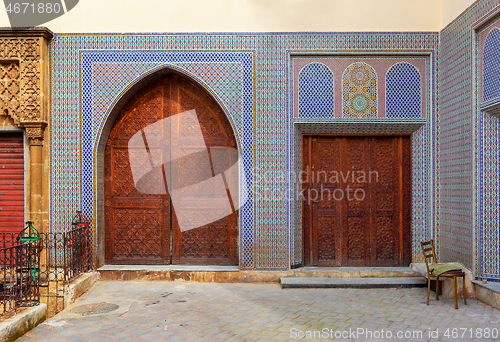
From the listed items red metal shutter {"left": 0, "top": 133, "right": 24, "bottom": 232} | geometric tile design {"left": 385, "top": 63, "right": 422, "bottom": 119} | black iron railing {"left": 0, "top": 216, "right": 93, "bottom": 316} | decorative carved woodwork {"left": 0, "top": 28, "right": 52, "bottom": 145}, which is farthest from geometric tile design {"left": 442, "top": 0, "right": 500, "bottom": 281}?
red metal shutter {"left": 0, "top": 133, "right": 24, "bottom": 232}

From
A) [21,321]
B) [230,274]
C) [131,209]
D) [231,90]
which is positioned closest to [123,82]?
[231,90]

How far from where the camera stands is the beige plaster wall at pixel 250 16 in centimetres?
680

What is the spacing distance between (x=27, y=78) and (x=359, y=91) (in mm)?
5575

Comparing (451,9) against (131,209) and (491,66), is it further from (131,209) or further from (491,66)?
(131,209)

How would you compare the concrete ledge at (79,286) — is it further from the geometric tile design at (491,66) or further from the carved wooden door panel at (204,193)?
the geometric tile design at (491,66)

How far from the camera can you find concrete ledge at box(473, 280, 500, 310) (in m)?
5.20

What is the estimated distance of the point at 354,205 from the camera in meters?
7.06

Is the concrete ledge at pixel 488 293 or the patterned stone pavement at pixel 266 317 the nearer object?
the patterned stone pavement at pixel 266 317

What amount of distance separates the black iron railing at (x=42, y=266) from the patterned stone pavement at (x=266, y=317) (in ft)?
1.21

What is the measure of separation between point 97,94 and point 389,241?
5.63 metres

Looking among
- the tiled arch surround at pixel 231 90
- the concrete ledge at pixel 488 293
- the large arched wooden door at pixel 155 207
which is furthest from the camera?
the large arched wooden door at pixel 155 207

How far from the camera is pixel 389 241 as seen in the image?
277 inches

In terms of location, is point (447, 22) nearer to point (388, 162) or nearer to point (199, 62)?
point (388, 162)

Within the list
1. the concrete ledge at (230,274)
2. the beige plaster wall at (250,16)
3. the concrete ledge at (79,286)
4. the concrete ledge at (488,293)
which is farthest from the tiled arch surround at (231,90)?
the concrete ledge at (488,293)
